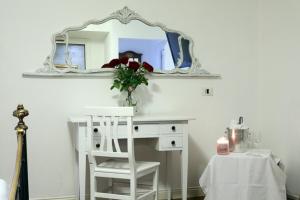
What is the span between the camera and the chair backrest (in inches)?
94.3

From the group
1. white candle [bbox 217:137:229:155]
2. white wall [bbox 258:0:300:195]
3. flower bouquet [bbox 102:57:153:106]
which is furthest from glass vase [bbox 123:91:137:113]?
white wall [bbox 258:0:300:195]

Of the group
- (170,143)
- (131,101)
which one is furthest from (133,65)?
(170,143)

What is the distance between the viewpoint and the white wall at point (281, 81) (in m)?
3.03

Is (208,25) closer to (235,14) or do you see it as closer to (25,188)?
(235,14)

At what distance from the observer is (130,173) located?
2.46 meters

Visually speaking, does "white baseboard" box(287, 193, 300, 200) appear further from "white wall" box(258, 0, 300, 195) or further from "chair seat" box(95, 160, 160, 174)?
"chair seat" box(95, 160, 160, 174)

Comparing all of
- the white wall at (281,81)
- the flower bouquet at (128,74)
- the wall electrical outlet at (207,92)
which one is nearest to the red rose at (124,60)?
the flower bouquet at (128,74)

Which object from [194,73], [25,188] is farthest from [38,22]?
[25,188]

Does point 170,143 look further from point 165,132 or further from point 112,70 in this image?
point 112,70

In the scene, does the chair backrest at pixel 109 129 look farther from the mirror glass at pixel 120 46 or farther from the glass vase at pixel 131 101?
the mirror glass at pixel 120 46

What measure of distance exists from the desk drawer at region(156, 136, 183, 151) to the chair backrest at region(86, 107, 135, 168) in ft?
1.41

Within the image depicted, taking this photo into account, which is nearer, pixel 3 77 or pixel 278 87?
pixel 3 77

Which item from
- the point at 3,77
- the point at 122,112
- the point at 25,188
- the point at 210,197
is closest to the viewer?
the point at 25,188

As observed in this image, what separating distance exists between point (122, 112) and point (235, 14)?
5.82 feet
